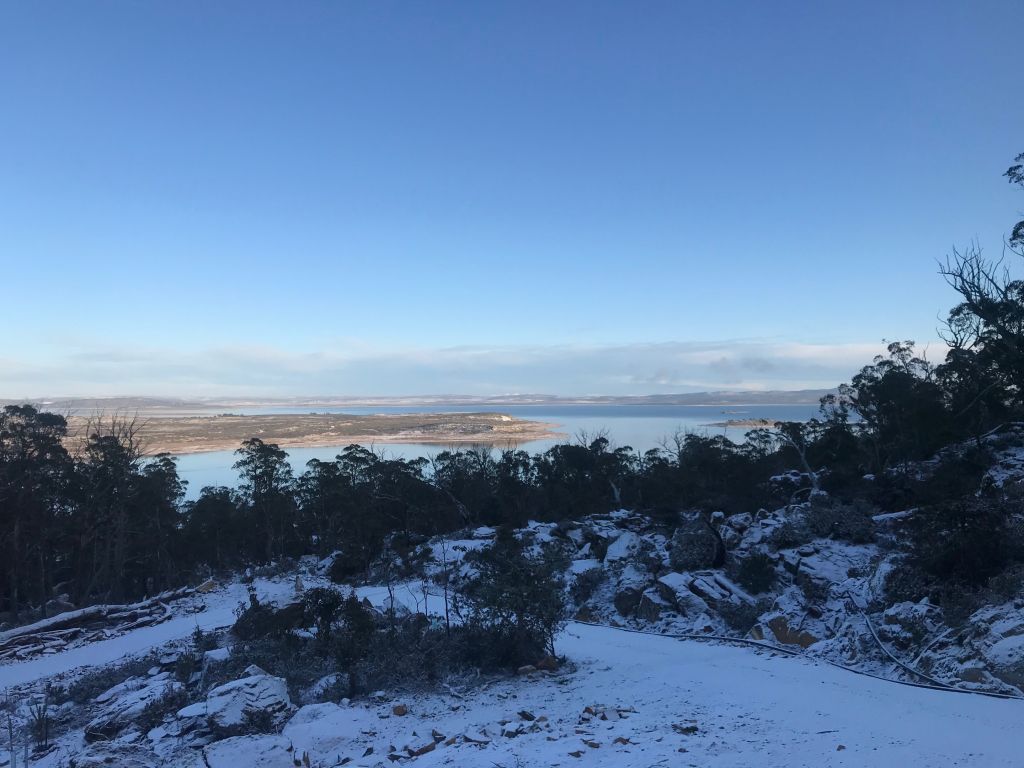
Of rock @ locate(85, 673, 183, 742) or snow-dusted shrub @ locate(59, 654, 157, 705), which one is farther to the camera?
snow-dusted shrub @ locate(59, 654, 157, 705)

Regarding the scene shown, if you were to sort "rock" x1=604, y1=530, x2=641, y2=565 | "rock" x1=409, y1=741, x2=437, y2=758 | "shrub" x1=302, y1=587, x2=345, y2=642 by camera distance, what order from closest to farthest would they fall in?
"rock" x1=409, y1=741, x2=437, y2=758, "shrub" x1=302, y1=587, x2=345, y2=642, "rock" x1=604, y1=530, x2=641, y2=565

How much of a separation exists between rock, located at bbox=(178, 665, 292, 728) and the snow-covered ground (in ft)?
1.07

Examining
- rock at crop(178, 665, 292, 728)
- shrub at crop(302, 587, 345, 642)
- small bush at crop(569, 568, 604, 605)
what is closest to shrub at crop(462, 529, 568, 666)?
shrub at crop(302, 587, 345, 642)

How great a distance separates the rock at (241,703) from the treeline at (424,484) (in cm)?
1501

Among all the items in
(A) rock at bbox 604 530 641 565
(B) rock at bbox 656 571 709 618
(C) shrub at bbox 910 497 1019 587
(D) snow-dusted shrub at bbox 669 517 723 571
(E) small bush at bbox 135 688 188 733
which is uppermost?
(C) shrub at bbox 910 497 1019 587

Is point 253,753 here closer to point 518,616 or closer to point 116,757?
point 116,757

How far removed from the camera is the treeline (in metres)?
21.4

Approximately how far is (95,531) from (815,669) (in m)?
26.0

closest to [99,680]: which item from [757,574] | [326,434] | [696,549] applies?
[696,549]

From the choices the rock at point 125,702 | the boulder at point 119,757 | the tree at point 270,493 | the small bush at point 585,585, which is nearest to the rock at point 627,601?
the small bush at point 585,585

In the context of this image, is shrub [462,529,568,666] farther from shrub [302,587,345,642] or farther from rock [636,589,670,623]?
rock [636,589,670,623]

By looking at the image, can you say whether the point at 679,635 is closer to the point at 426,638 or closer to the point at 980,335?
the point at 426,638

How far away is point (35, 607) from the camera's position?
20.9 m

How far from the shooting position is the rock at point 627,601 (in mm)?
12812
